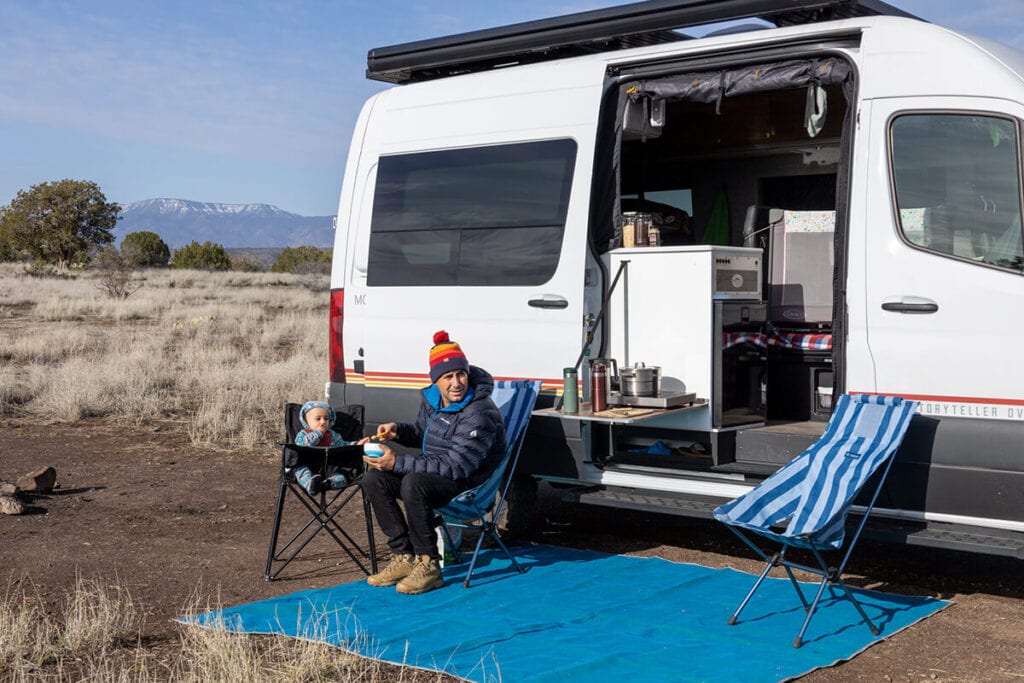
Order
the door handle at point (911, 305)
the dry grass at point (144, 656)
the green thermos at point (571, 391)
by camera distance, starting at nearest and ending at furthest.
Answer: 1. the dry grass at point (144, 656)
2. the door handle at point (911, 305)
3. the green thermos at point (571, 391)

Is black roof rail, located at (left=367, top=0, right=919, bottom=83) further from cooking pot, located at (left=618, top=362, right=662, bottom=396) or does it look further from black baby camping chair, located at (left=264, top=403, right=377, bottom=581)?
black baby camping chair, located at (left=264, top=403, right=377, bottom=581)

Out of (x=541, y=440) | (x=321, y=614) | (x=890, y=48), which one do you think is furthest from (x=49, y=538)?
(x=890, y=48)

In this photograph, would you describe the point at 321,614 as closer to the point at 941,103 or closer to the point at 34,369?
the point at 941,103

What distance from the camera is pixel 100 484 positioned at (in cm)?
830

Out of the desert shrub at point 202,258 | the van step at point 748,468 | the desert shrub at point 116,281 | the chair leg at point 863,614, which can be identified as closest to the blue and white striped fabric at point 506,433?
the van step at point 748,468

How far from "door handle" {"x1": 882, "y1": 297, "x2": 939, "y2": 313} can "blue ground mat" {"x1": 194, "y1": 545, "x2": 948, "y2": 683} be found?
1313 mm

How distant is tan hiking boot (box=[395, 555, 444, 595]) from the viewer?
554 cm

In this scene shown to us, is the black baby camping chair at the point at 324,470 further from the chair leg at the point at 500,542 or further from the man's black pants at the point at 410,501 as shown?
the chair leg at the point at 500,542

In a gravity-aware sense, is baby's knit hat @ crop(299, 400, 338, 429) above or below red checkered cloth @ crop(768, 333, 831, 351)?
below

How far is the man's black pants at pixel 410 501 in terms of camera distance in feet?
18.6

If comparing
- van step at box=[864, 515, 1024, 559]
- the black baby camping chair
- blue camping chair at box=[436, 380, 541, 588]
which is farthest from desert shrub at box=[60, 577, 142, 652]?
van step at box=[864, 515, 1024, 559]

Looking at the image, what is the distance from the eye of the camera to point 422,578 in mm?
5570

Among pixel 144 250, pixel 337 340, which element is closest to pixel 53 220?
pixel 144 250

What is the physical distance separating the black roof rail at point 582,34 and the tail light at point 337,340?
136 centimetres
